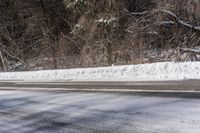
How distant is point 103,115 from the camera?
9000 millimetres

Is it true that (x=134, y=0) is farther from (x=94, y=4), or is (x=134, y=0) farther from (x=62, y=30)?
(x=62, y=30)

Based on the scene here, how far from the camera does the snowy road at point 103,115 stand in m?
7.64

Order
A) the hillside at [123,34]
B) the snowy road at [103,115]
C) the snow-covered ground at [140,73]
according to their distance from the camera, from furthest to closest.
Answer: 1. the hillside at [123,34]
2. the snow-covered ground at [140,73]
3. the snowy road at [103,115]

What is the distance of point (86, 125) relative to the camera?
27.6 ft

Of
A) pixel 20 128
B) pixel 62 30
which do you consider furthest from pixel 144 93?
pixel 62 30

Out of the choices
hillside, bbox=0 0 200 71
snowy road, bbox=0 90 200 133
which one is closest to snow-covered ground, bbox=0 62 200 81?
hillside, bbox=0 0 200 71

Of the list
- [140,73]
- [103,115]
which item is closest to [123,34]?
[140,73]

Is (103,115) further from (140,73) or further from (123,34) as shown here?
(123,34)

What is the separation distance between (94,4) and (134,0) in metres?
2.42

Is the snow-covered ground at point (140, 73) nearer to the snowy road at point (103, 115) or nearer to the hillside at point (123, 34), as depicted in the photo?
the hillside at point (123, 34)

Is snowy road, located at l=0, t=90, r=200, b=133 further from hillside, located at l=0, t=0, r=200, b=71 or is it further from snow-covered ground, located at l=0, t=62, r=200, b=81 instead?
hillside, located at l=0, t=0, r=200, b=71

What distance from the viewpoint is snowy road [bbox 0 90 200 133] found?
7.64m

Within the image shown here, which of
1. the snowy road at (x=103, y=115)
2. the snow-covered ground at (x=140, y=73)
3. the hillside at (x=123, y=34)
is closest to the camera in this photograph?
the snowy road at (x=103, y=115)

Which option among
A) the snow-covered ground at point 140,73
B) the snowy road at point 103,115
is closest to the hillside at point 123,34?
the snow-covered ground at point 140,73
